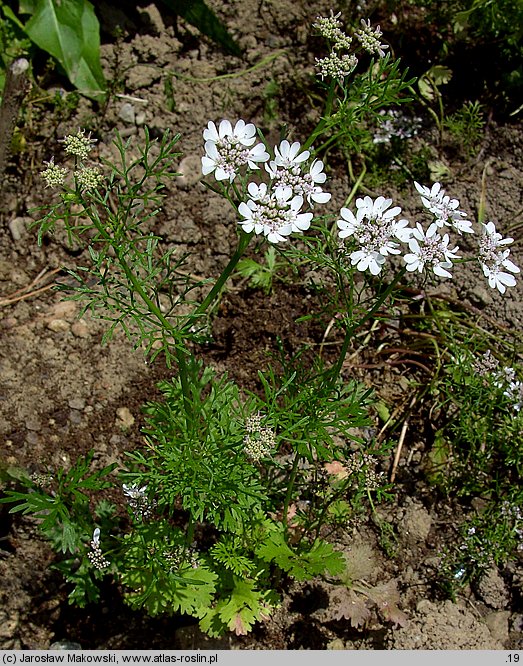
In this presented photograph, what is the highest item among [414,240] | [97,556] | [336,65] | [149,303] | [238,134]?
[336,65]

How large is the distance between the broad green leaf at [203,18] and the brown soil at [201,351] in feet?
0.28

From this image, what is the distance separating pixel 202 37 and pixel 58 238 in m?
1.55

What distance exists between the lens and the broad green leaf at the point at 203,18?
4.04m

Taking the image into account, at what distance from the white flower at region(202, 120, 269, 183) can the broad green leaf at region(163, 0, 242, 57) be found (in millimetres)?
2293

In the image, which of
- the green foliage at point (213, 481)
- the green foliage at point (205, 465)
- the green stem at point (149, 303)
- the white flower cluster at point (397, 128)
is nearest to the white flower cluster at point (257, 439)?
the green foliage at point (213, 481)

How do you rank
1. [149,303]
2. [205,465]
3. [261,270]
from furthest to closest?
1. [261,270]
2. [205,465]
3. [149,303]

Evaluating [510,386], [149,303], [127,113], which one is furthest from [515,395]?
[127,113]

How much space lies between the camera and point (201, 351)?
351 centimetres

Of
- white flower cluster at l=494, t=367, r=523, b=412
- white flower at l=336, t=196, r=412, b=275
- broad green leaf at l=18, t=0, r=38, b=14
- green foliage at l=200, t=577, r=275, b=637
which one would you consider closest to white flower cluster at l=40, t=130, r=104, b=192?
white flower at l=336, t=196, r=412, b=275

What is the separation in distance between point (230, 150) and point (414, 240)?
0.60 meters

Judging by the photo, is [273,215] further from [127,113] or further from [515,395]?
[127,113]

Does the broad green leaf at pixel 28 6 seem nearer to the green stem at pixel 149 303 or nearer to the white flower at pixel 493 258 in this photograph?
the green stem at pixel 149 303

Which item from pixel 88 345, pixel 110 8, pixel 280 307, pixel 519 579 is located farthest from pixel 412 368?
pixel 110 8

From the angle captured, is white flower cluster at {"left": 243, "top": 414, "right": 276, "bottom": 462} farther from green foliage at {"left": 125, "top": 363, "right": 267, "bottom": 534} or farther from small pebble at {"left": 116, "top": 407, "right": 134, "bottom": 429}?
small pebble at {"left": 116, "top": 407, "right": 134, "bottom": 429}
